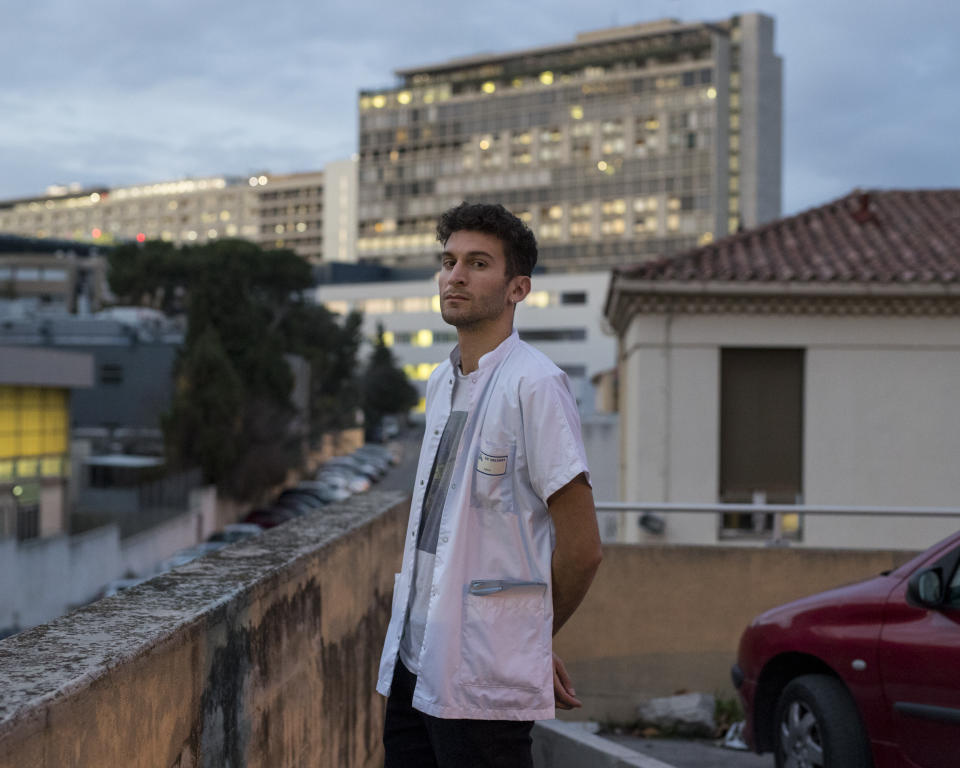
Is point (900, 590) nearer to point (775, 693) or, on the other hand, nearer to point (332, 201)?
point (775, 693)

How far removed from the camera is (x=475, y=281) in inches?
115

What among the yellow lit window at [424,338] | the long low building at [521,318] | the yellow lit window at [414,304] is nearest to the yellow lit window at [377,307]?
the long low building at [521,318]

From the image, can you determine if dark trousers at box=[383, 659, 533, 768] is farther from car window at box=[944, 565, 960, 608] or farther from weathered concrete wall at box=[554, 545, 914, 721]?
weathered concrete wall at box=[554, 545, 914, 721]

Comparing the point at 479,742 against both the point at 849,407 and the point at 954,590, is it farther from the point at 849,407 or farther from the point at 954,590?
the point at 849,407

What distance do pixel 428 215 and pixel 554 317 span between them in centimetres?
3808

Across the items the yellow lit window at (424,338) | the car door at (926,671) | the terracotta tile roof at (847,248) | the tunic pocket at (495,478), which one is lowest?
the car door at (926,671)

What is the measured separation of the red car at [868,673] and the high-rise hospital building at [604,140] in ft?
393

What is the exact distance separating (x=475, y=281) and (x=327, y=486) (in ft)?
174

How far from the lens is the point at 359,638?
4938 millimetres

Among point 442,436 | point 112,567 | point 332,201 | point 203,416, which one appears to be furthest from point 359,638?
point 332,201

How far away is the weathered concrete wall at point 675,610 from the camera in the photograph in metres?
8.13

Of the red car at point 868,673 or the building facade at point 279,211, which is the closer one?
the red car at point 868,673

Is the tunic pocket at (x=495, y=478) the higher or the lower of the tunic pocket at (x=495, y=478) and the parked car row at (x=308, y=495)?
the higher

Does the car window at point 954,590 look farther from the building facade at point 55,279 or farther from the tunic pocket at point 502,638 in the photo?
the building facade at point 55,279
